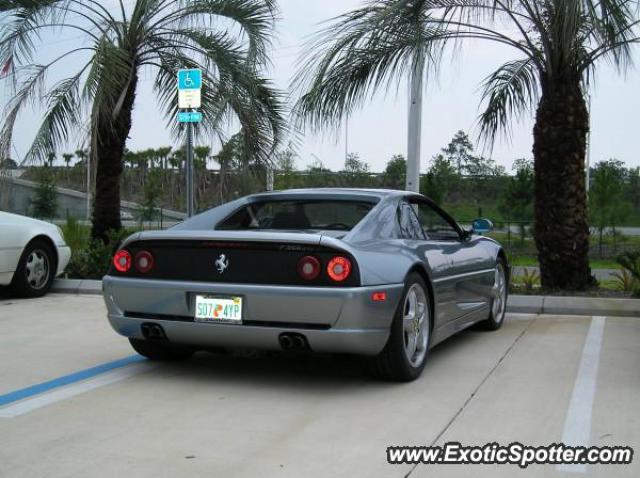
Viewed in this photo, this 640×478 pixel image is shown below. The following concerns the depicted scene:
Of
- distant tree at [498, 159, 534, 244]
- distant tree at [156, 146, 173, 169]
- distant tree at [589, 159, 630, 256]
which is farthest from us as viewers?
distant tree at [156, 146, 173, 169]

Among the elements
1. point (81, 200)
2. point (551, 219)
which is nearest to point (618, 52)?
point (551, 219)

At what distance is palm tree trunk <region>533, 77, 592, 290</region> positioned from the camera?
31.3ft

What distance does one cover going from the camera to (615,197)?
21.3 m

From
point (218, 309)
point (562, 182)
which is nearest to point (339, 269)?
point (218, 309)

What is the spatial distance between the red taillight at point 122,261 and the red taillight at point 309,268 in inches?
49.1

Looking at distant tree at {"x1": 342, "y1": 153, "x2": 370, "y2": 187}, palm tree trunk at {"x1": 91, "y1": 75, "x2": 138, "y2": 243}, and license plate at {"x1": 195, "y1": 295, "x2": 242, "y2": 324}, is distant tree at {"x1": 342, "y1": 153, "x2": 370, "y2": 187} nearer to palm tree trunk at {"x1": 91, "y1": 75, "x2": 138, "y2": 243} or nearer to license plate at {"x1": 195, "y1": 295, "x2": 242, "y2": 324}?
palm tree trunk at {"x1": 91, "y1": 75, "x2": 138, "y2": 243}

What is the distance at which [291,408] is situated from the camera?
4.61 meters

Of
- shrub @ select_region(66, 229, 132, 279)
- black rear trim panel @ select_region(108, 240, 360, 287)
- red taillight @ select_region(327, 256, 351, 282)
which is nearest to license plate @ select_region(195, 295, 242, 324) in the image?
black rear trim panel @ select_region(108, 240, 360, 287)

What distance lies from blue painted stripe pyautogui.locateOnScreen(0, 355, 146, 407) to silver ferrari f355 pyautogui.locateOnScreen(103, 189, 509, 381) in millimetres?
261

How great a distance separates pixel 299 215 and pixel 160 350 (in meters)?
1.40

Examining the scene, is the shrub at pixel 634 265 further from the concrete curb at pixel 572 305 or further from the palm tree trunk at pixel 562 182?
the concrete curb at pixel 572 305

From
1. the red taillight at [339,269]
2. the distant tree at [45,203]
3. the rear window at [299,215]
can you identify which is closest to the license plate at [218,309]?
the red taillight at [339,269]

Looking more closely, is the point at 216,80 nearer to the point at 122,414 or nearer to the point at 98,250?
the point at 98,250

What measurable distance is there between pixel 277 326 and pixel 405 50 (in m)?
5.36
